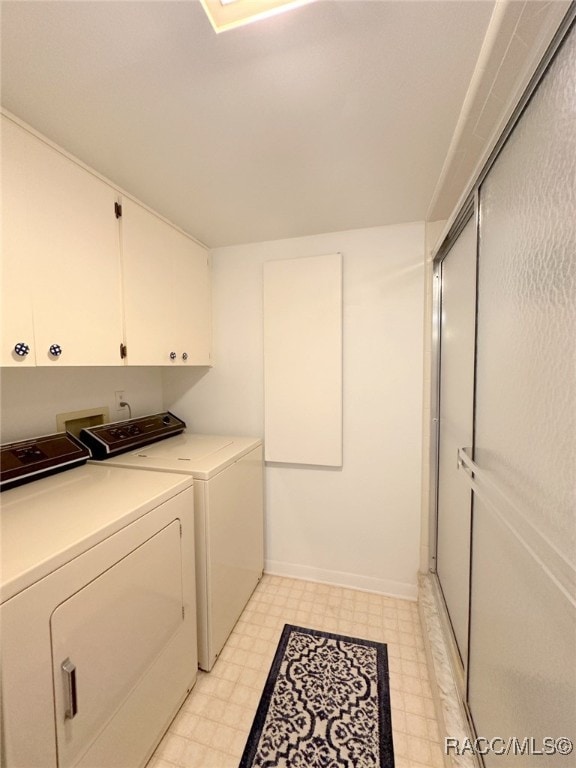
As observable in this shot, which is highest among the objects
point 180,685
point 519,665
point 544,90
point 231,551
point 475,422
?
point 544,90

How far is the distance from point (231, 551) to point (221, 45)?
6.75ft

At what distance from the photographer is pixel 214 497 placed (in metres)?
1.46

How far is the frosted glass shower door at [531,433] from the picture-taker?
565mm

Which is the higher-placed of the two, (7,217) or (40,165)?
(40,165)

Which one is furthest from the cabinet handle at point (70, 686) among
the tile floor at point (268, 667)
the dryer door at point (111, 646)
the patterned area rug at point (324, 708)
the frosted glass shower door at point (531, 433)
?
the frosted glass shower door at point (531, 433)

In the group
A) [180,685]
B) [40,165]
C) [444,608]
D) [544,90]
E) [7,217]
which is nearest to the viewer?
[544,90]

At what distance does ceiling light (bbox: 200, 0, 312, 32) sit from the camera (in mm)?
740

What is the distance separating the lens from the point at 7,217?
0.98 meters

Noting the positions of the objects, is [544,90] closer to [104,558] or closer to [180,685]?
[104,558]

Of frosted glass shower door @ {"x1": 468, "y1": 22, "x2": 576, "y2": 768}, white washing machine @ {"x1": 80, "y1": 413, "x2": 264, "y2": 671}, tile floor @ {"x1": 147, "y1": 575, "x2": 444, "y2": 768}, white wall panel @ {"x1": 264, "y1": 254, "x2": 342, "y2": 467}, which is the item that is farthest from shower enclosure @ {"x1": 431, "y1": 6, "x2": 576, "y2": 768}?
white washing machine @ {"x1": 80, "y1": 413, "x2": 264, "y2": 671}

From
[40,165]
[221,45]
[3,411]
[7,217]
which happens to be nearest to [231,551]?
[3,411]

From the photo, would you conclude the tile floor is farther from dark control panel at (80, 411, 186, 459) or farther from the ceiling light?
the ceiling light

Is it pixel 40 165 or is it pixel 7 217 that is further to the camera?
pixel 40 165

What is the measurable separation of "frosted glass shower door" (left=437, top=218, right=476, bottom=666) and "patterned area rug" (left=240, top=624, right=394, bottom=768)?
0.45 metres
